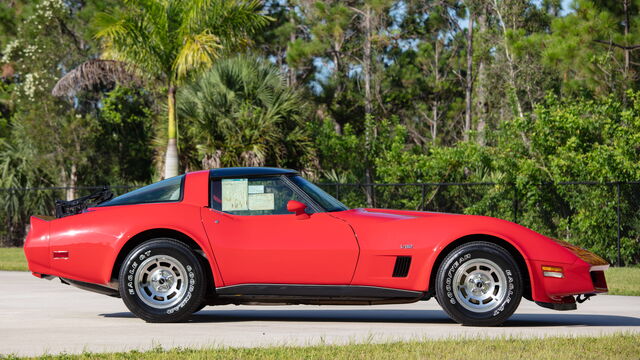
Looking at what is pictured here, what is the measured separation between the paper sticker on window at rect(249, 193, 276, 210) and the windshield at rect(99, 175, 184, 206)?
72 cm

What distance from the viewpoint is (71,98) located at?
110 feet

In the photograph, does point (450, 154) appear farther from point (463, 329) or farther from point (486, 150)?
point (463, 329)

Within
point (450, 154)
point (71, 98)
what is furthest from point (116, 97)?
point (450, 154)

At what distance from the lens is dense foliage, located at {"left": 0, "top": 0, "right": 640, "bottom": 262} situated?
21953 millimetres

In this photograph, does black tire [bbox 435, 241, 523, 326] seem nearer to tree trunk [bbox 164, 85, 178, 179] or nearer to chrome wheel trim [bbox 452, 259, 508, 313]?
chrome wheel trim [bbox 452, 259, 508, 313]

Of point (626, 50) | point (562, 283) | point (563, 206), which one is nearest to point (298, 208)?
point (562, 283)

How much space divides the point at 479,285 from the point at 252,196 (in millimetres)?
2322

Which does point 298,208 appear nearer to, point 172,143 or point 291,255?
point 291,255

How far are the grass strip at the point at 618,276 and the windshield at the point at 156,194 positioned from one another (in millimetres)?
7260

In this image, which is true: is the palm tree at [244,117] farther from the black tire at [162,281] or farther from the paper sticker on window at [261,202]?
the black tire at [162,281]

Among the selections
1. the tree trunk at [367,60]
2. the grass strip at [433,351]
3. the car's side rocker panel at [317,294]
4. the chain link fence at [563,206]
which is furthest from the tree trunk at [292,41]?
the grass strip at [433,351]

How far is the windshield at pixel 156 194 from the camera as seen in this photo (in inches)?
368

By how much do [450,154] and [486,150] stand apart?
1.79 meters

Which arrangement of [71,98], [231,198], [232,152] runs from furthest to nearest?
[71,98] < [232,152] < [231,198]
